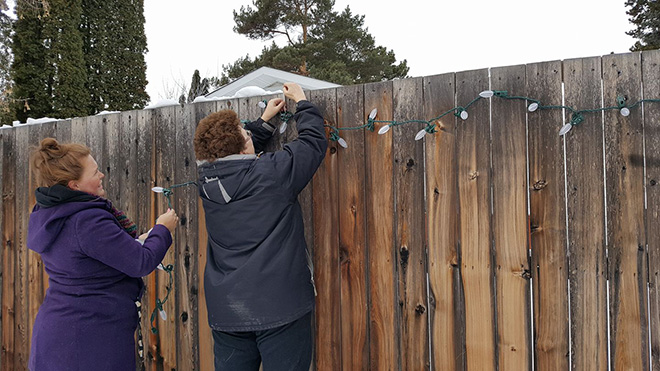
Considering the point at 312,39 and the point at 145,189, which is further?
the point at 312,39

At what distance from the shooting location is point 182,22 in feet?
98.0

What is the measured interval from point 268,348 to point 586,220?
1.35 meters

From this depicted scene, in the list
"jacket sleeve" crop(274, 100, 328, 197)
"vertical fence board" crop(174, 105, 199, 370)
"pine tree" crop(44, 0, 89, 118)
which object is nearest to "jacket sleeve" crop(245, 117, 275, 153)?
"jacket sleeve" crop(274, 100, 328, 197)

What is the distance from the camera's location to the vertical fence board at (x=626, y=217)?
5.41ft

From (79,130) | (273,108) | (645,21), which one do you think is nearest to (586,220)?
(273,108)

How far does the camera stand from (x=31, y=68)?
13.1 metres

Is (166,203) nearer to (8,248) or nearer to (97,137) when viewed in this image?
(97,137)

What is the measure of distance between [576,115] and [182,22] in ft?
105

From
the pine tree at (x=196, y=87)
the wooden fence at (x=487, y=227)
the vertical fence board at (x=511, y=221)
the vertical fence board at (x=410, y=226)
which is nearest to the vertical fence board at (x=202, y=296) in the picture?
the wooden fence at (x=487, y=227)

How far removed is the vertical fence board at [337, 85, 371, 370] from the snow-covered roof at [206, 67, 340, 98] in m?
Result: 5.67

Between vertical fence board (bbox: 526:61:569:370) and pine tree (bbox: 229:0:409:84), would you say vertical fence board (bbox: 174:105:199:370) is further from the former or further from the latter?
pine tree (bbox: 229:0:409:84)

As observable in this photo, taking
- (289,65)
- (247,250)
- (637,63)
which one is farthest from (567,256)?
(289,65)

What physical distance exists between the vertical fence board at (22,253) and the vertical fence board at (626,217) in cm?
366

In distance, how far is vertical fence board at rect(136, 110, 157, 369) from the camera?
9.02 ft
